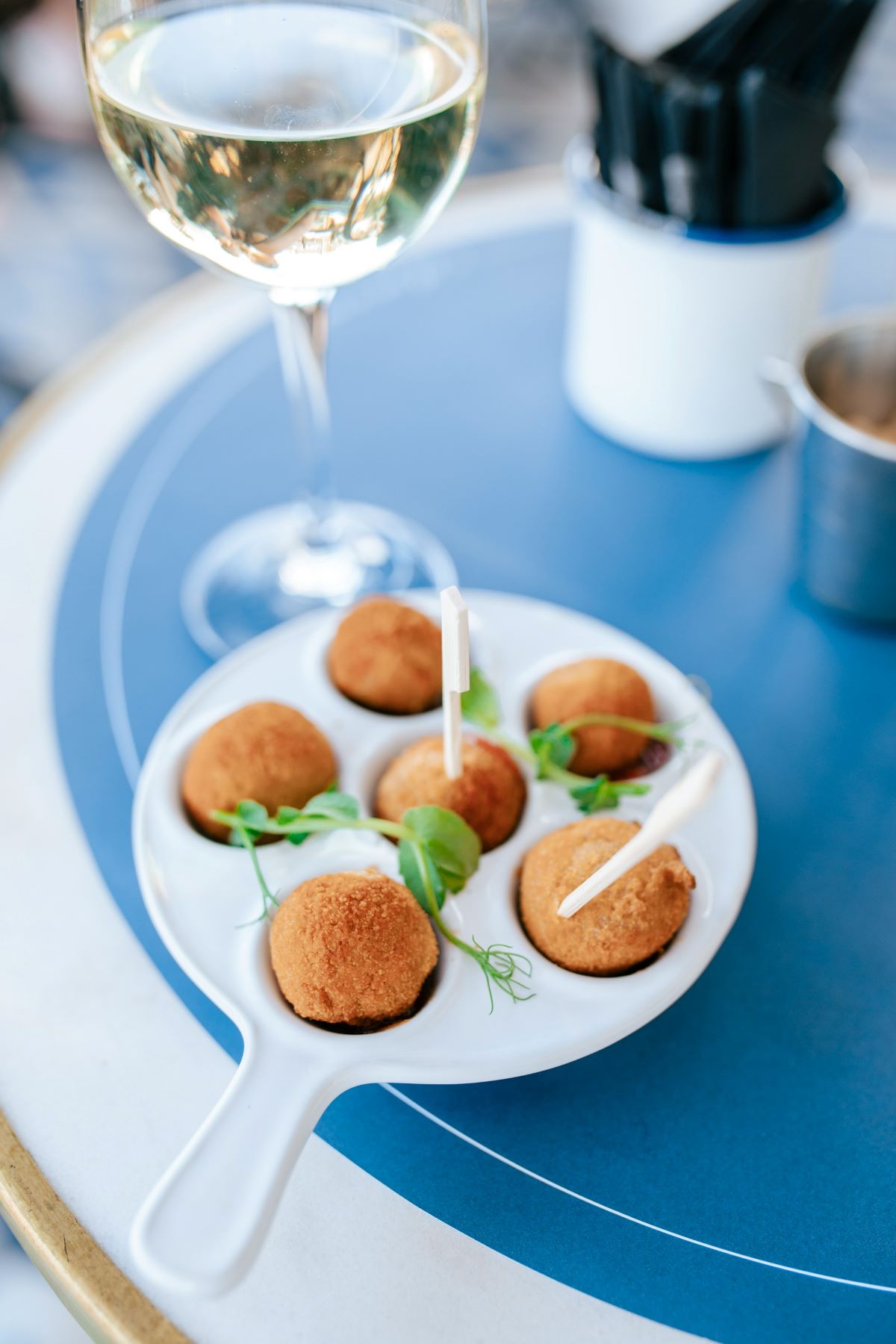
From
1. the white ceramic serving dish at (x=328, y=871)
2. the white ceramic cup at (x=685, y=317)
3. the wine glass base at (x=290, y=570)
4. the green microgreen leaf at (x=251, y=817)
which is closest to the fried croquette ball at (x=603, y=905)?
the white ceramic serving dish at (x=328, y=871)

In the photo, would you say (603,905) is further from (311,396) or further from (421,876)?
(311,396)

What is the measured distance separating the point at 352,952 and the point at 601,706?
0.17m

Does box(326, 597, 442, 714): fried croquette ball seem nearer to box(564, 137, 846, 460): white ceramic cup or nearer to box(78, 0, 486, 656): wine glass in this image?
box(78, 0, 486, 656): wine glass

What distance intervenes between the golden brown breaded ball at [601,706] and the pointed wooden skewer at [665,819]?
106mm

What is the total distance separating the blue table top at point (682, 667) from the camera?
0.43 metres

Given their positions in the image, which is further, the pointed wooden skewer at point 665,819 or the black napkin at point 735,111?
the black napkin at point 735,111

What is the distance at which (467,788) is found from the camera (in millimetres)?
482

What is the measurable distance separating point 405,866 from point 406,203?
29 centimetres

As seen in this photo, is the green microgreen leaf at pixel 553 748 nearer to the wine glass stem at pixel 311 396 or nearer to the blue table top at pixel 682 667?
the blue table top at pixel 682 667

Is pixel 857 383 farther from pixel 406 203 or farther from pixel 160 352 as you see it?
pixel 160 352

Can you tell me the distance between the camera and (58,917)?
20.7 inches

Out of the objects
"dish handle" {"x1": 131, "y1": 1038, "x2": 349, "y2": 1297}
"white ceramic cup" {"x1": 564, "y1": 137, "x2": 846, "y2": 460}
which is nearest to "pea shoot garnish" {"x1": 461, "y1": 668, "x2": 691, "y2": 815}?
"dish handle" {"x1": 131, "y1": 1038, "x2": 349, "y2": 1297}

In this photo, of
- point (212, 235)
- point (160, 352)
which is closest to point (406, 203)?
point (212, 235)

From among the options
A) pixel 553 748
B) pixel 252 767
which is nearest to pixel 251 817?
pixel 252 767
